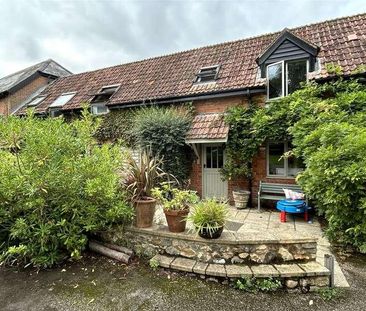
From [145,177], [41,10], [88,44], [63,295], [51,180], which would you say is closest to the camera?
[63,295]

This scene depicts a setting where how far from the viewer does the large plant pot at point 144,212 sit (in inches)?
181

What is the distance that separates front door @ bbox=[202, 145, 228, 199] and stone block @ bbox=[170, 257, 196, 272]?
4958 mm

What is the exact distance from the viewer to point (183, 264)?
4023 millimetres

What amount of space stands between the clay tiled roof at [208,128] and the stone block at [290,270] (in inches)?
188

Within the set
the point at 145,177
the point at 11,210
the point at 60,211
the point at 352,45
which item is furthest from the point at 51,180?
the point at 352,45

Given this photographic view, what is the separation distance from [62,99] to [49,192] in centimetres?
1120

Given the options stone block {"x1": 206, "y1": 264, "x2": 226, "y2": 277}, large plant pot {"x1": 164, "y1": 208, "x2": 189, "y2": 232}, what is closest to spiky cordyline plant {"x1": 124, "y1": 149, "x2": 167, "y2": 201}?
large plant pot {"x1": 164, "y1": 208, "x2": 189, "y2": 232}

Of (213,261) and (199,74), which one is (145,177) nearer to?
(213,261)

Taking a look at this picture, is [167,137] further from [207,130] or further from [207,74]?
[207,74]

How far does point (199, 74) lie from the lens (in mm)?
10250

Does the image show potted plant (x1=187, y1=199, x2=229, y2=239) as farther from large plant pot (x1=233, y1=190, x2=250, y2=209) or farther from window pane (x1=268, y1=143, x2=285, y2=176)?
window pane (x1=268, y1=143, x2=285, y2=176)

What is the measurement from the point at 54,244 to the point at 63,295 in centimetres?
118

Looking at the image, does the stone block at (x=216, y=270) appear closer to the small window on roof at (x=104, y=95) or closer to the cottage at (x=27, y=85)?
the small window on roof at (x=104, y=95)

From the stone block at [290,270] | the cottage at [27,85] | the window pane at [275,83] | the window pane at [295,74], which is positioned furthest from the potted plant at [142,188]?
the cottage at [27,85]
